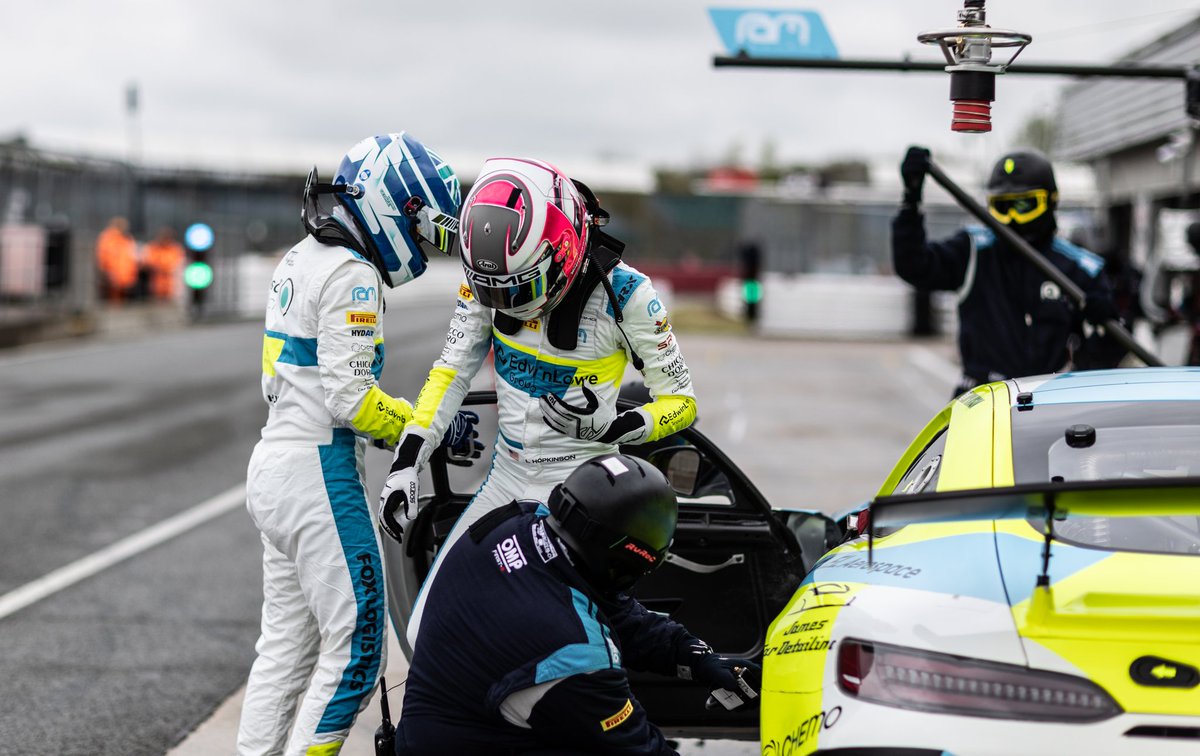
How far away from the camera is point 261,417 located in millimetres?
15016

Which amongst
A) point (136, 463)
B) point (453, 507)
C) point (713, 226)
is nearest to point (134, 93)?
point (136, 463)

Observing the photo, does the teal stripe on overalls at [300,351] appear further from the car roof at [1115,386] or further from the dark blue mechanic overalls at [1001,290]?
the dark blue mechanic overalls at [1001,290]

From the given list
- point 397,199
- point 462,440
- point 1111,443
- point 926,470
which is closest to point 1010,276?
point 926,470

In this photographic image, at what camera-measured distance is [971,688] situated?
285 cm

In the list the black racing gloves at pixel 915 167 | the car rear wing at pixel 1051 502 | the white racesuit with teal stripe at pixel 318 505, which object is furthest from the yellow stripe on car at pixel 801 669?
the black racing gloves at pixel 915 167

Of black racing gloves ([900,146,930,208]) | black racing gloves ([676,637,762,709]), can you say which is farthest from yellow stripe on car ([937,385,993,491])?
black racing gloves ([900,146,930,208])

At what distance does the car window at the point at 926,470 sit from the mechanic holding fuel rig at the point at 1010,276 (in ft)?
6.88

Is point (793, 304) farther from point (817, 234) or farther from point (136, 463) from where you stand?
point (136, 463)

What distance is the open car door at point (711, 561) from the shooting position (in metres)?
4.53

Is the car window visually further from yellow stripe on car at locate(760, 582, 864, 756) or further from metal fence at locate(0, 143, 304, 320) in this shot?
metal fence at locate(0, 143, 304, 320)

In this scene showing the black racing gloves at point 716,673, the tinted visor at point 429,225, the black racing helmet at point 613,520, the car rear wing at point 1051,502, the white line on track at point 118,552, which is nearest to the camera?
the car rear wing at point 1051,502

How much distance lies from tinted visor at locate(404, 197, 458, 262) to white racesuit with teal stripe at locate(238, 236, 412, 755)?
234mm

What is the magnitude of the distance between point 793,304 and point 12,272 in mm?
15835

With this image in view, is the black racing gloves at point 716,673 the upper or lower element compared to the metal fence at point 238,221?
lower
